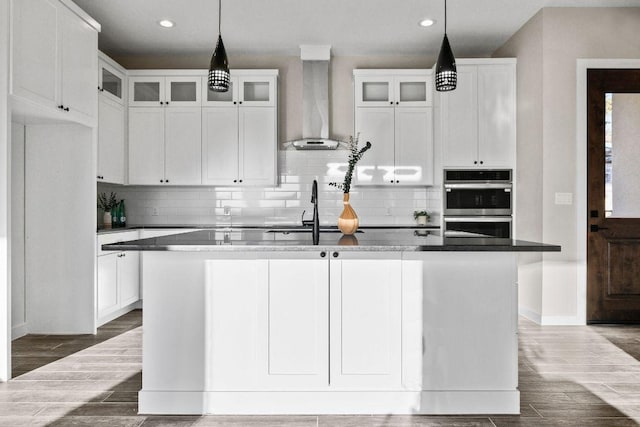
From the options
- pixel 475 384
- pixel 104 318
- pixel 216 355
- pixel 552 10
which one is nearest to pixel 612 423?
pixel 475 384

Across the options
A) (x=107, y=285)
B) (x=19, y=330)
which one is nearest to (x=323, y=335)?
(x=107, y=285)

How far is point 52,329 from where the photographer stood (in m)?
3.95

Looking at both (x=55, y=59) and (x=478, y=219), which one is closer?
(x=55, y=59)

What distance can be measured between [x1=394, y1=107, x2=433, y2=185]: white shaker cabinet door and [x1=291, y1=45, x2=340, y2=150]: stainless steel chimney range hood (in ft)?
2.57

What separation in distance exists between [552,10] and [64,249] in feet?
16.4

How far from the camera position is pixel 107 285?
425cm

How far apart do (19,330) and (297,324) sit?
2.86 meters

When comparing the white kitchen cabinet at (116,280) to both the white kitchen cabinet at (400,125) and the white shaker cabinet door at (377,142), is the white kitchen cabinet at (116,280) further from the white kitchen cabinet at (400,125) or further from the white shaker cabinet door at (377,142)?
the white kitchen cabinet at (400,125)

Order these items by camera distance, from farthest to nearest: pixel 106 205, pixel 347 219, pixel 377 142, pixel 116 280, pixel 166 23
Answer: pixel 377 142 → pixel 106 205 → pixel 166 23 → pixel 116 280 → pixel 347 219

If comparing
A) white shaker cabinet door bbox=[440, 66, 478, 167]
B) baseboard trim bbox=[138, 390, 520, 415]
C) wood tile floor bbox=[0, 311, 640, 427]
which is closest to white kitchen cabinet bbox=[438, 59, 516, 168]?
white shaker cabinet door bbox=[440, 66, 478, 167]

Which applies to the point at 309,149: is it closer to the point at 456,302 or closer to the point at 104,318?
the point at 104,318

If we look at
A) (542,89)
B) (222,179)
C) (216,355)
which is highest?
(542,89)

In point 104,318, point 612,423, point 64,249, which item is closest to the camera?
point 612,423

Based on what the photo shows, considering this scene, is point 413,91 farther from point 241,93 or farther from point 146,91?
point 146,91
